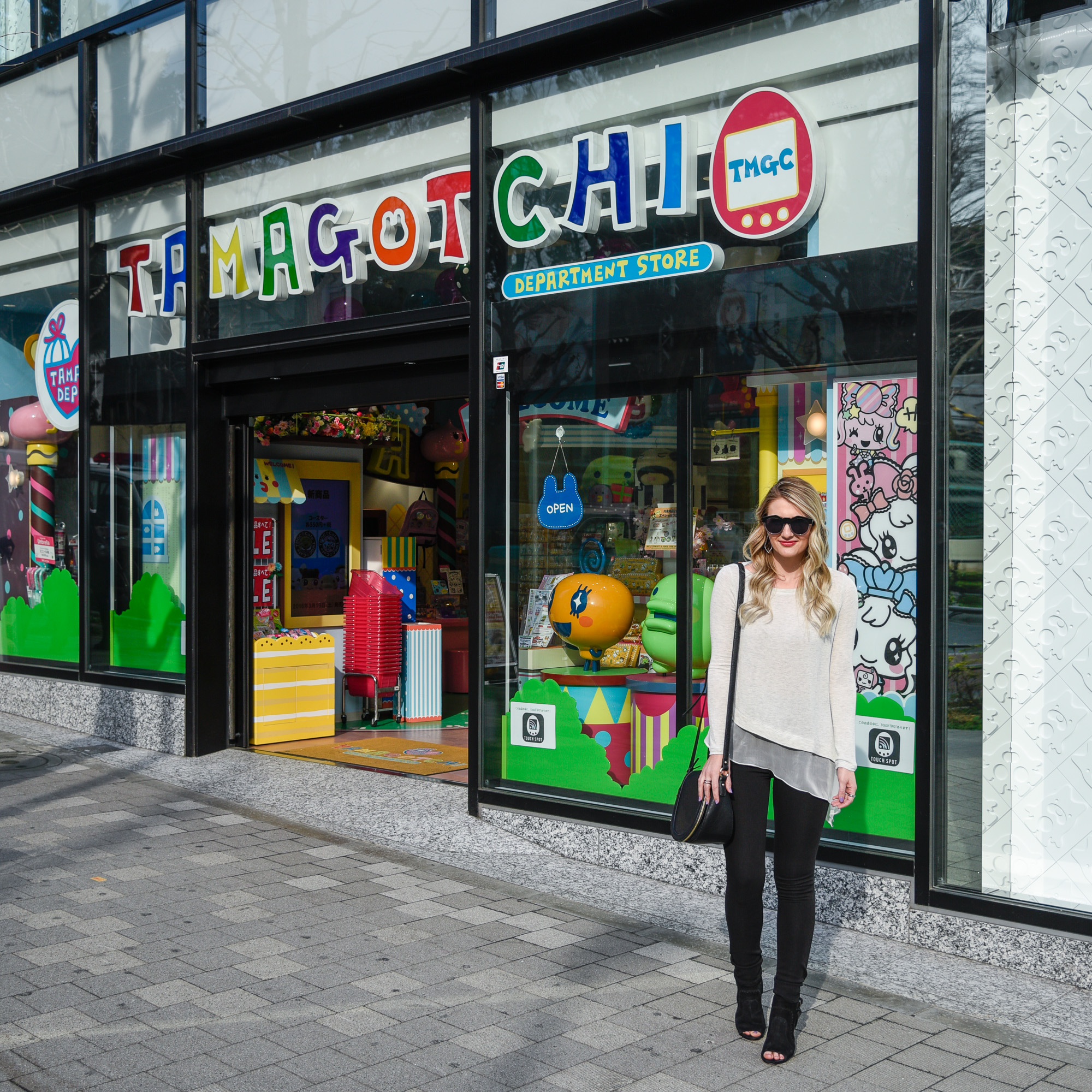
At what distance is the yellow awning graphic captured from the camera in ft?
31.9

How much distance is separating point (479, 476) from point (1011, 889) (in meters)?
3.54

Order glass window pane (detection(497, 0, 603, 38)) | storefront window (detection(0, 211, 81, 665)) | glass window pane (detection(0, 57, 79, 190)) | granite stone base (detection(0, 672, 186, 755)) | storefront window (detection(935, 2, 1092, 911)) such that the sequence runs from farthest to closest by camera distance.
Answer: storefront window (detection(0, 211, 81, 665)) → glass window pane (detection(0, 57, 79, 190)) → granite stone base (detection(0, 672, 186, 755)) → glass window pane (detection(497, 0, 603, 38)) → storefront window (detection(935, 2, 1092, 911))

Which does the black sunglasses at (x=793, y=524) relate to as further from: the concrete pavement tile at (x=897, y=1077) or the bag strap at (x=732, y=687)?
the concrete pavement tile at (x=897, y=1077)

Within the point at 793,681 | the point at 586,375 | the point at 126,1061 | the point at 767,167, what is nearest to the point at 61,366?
the point at 586,375

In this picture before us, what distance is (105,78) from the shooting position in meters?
9.71

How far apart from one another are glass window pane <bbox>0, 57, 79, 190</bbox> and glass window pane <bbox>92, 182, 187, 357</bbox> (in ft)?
2.63

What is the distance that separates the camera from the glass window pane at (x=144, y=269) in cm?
911

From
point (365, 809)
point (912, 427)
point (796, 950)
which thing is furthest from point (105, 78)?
point (796, 950)

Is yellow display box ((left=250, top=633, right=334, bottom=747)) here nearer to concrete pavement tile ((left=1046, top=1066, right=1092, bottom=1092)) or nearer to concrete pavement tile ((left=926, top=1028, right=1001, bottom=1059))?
concrete pavement tile ((left=926, top=1028, right=1001, bottom=1059))

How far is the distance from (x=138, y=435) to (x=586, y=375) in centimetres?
453

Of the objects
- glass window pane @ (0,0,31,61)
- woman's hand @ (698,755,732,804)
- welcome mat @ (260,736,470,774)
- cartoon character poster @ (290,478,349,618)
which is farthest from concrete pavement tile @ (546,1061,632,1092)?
glass window pane @ (0,0,31,61)

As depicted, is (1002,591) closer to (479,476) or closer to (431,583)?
(479,476)

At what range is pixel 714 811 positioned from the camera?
12.9 ft

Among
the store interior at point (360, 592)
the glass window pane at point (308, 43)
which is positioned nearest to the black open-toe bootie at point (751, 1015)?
the store interior at point (360, 592)
